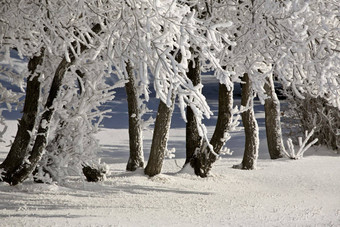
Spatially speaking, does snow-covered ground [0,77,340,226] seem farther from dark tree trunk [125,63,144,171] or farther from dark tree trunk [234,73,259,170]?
dark tree trunk [125,63,144,171]

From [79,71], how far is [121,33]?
347 centimetres

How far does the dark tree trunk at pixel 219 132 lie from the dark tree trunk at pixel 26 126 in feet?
11.7

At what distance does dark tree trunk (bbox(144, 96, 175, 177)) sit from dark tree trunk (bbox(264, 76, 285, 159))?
3896 mm

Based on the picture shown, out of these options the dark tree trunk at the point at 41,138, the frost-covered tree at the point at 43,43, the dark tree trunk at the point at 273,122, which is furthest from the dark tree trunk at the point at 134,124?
the dark tree trunk at the point at 273,122

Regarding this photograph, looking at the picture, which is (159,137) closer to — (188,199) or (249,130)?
(188,199)

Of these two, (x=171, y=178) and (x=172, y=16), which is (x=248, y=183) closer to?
(x=171, y=178)

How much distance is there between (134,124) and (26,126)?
3.17 meters


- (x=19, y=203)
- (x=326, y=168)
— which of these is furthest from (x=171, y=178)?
(x=326, y=168)

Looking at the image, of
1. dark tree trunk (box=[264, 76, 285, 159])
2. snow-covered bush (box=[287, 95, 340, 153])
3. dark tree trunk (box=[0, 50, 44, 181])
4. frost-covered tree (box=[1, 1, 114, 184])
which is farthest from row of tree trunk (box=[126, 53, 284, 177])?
snow-covered bush (box=[287, 95, 340, 153])

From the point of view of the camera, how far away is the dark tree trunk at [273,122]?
12.3m

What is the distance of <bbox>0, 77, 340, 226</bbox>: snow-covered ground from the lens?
6.48 meters

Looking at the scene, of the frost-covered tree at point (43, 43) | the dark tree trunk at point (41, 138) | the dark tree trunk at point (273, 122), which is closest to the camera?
the frost-covered tree at point (43, 43)

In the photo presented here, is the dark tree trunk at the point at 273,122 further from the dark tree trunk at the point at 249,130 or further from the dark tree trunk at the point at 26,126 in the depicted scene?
the dark tree trunk at the point at 26,126

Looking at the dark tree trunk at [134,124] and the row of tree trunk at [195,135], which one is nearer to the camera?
the row of tree trunk at [195,135]
